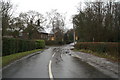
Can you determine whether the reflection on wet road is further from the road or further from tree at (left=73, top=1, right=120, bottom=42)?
tree at (left=73, top=1, right=120, bottom=42)

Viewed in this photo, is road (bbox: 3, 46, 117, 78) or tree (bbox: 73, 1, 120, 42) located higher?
tree (bbox: 73, 1, 120, 42)

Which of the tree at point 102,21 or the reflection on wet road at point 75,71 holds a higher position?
the tree at point 102,21

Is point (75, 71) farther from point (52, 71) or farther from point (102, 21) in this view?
point (102, 21)

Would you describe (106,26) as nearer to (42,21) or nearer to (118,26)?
(118,26)

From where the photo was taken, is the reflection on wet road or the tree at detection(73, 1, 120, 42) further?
the tree at detection(73, 1, 120, 42)

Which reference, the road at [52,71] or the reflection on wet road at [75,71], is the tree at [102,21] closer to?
the road at [52,71]

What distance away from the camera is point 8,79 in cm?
738

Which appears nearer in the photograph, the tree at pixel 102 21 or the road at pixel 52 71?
the road at pixel 52 71

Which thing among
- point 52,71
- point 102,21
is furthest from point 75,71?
point 102,21

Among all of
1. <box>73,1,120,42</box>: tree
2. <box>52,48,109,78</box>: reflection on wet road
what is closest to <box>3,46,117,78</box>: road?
<box>52,48,109,78</box>: reflection on wet road

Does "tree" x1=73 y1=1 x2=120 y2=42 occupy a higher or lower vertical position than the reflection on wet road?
higher

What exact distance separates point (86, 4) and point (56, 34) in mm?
45281

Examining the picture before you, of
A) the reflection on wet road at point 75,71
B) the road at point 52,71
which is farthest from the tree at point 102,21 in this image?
the reflection on wet road at point 75,71

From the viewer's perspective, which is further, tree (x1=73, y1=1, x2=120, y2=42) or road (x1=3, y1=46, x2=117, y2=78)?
tree (x1=73, y1=1, x2=120, y2=42)
